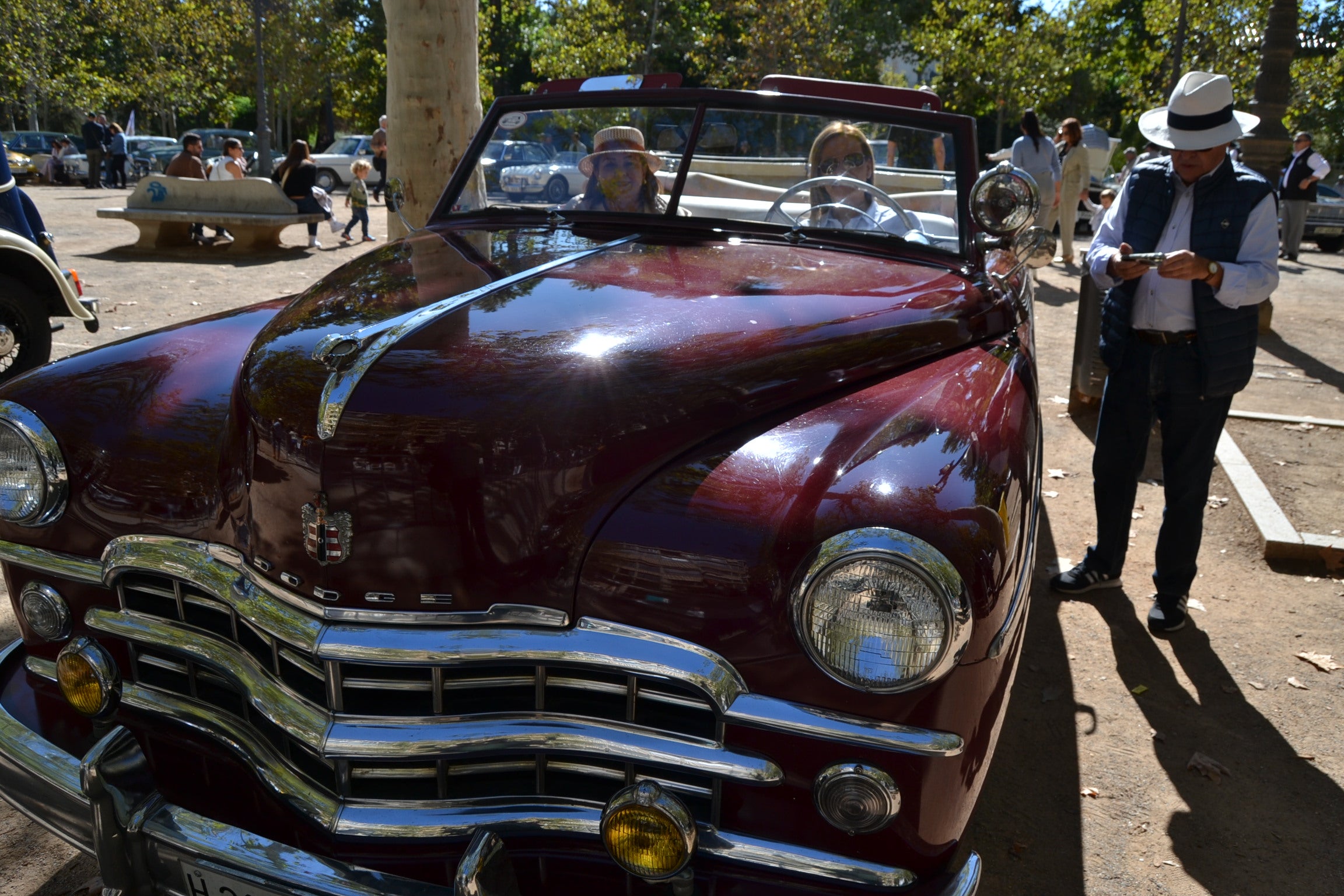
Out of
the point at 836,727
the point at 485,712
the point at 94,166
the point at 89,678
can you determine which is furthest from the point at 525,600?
the point at 94,166

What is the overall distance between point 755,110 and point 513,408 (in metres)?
1.90

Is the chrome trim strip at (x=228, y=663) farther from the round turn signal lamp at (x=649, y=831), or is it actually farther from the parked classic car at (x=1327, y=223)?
the parked classic car at (x=1327, y=223)

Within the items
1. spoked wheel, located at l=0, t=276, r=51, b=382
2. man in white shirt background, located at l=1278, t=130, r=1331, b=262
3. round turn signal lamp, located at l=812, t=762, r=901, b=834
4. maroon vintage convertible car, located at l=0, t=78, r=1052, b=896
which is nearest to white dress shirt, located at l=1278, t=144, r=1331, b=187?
man in white shirt background, located at l=1278, t=130, r=1331, b=262

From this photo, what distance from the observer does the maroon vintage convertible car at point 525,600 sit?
1712 mm

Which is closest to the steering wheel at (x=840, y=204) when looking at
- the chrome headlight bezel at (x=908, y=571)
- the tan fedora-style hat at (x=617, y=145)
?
the tan fedora-style hat at (x=617, y=145)

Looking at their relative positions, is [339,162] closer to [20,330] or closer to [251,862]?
[20,330]

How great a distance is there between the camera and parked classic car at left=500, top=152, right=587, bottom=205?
3.50 metres

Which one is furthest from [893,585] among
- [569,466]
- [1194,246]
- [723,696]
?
[1194,246]

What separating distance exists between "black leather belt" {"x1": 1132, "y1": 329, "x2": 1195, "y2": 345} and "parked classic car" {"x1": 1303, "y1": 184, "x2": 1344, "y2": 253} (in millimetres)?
18737

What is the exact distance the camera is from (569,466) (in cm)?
183

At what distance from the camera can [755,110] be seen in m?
3.36

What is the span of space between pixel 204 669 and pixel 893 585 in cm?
146

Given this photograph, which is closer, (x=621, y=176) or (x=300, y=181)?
(x=621, y=176)

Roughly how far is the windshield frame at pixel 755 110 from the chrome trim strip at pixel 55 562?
1651 millimetres
